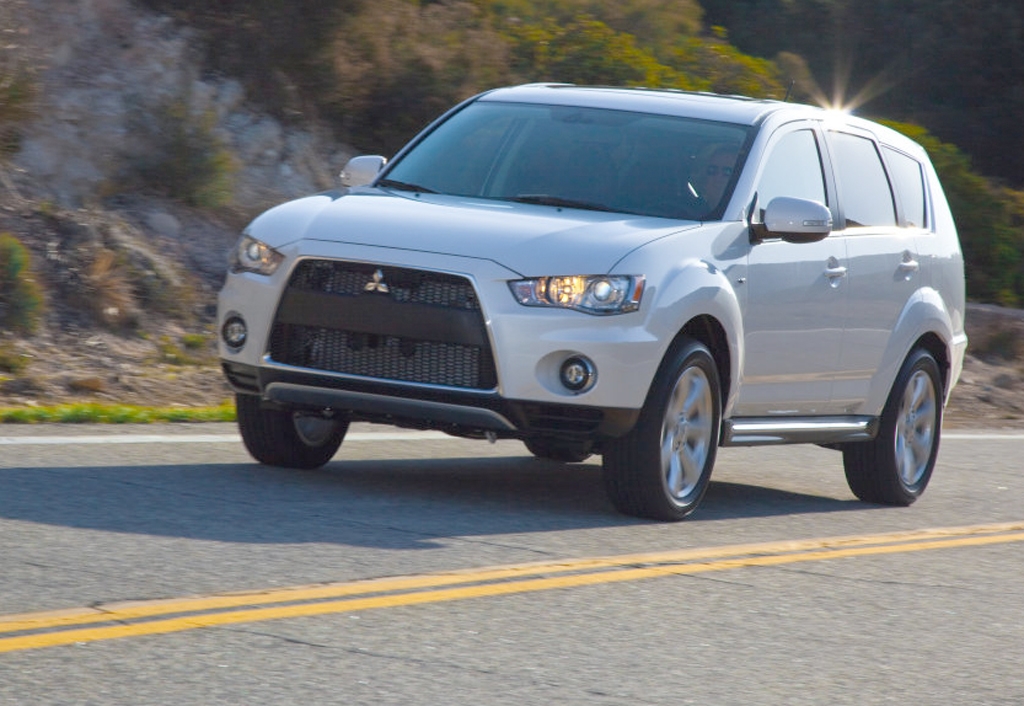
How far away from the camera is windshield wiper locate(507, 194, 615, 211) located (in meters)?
8.41

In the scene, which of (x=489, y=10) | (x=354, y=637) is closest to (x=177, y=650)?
(x=354, y=637)

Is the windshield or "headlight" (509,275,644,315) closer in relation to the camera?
"headlight" (509,275,644,315)

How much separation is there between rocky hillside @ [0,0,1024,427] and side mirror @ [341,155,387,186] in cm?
309

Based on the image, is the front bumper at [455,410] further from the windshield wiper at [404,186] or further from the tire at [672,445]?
the windshield wiper at [404,186]

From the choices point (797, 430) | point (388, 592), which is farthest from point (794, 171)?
point (388, 592)

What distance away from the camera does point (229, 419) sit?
426 inches

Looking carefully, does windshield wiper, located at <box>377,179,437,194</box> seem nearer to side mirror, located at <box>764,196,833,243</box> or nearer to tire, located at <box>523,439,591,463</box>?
tire, located at <box>523,439,591,463</box>

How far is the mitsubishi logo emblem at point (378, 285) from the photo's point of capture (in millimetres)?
7633

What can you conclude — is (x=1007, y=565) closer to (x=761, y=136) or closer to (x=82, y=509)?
(x=761, y=136)

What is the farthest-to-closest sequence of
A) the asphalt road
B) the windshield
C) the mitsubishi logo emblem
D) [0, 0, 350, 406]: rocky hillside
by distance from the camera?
[0, 0, 350, 406]: rocky hillside < the windshield < the mitsubishi logo emblem < the asphalt road

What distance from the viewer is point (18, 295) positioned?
12.6 meters

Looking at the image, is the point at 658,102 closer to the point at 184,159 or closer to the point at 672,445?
the point at 672,445

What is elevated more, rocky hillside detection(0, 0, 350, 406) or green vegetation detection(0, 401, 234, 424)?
rocky hillside detection(0, 0, 350, 406)

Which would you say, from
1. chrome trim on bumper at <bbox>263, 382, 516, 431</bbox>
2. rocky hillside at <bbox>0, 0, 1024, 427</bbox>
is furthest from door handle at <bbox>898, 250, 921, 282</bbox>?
rocky hillside at <bbox>0, 0, 1024, 427</bbox>
